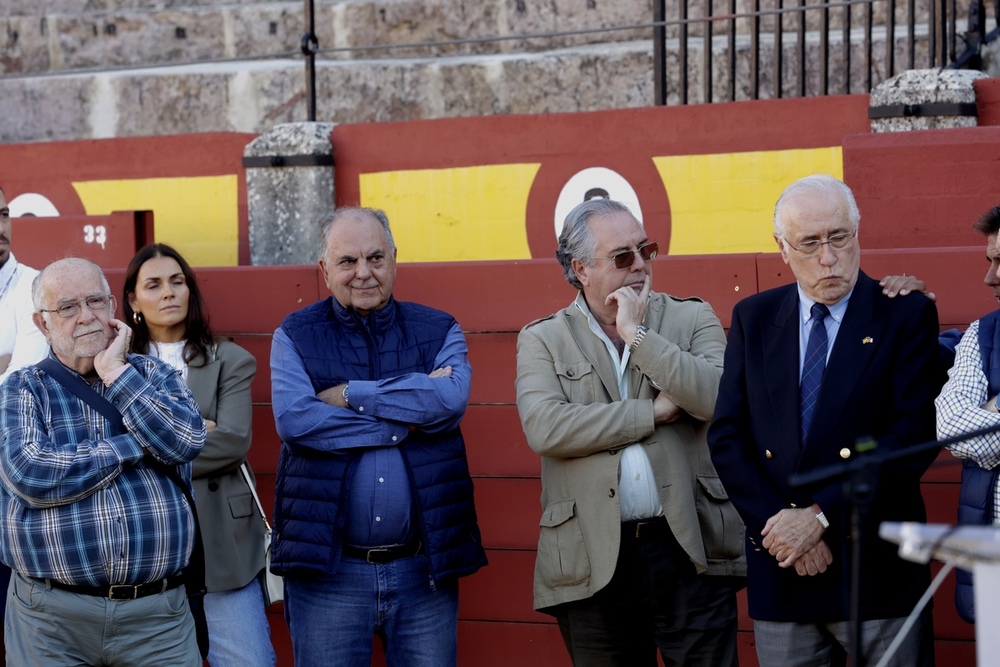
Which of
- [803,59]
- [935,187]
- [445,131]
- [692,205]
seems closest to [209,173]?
[445,131]

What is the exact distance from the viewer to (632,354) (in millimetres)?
3627

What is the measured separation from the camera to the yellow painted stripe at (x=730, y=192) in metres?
5.62

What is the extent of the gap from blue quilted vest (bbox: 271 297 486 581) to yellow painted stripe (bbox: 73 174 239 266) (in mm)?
2702

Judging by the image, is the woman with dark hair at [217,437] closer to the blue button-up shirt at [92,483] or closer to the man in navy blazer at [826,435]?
the blue button-up shirt at [92,483]

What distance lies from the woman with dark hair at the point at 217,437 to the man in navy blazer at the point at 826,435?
166 cm

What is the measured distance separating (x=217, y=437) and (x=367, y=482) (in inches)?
28.4

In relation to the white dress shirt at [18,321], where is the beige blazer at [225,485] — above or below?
below

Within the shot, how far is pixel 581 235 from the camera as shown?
3773mm

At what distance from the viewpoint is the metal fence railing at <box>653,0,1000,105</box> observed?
5.80 m

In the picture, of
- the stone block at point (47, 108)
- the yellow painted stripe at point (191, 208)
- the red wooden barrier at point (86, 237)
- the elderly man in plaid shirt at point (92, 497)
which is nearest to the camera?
the elderly man in plaid shirt at point (92, 497)

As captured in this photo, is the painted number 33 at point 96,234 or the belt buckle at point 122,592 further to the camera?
the painted number 33 at point 96,234

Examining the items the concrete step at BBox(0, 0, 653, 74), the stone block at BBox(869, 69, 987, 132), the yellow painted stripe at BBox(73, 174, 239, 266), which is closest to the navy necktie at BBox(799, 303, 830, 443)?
the stone block at BBox(869, 69, 987, 132)

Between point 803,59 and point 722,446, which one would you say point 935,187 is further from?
point 722,446

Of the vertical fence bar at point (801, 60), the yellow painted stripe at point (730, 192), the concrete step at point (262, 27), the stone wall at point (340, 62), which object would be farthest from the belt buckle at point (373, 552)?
the concrete step at point (262, 27)
